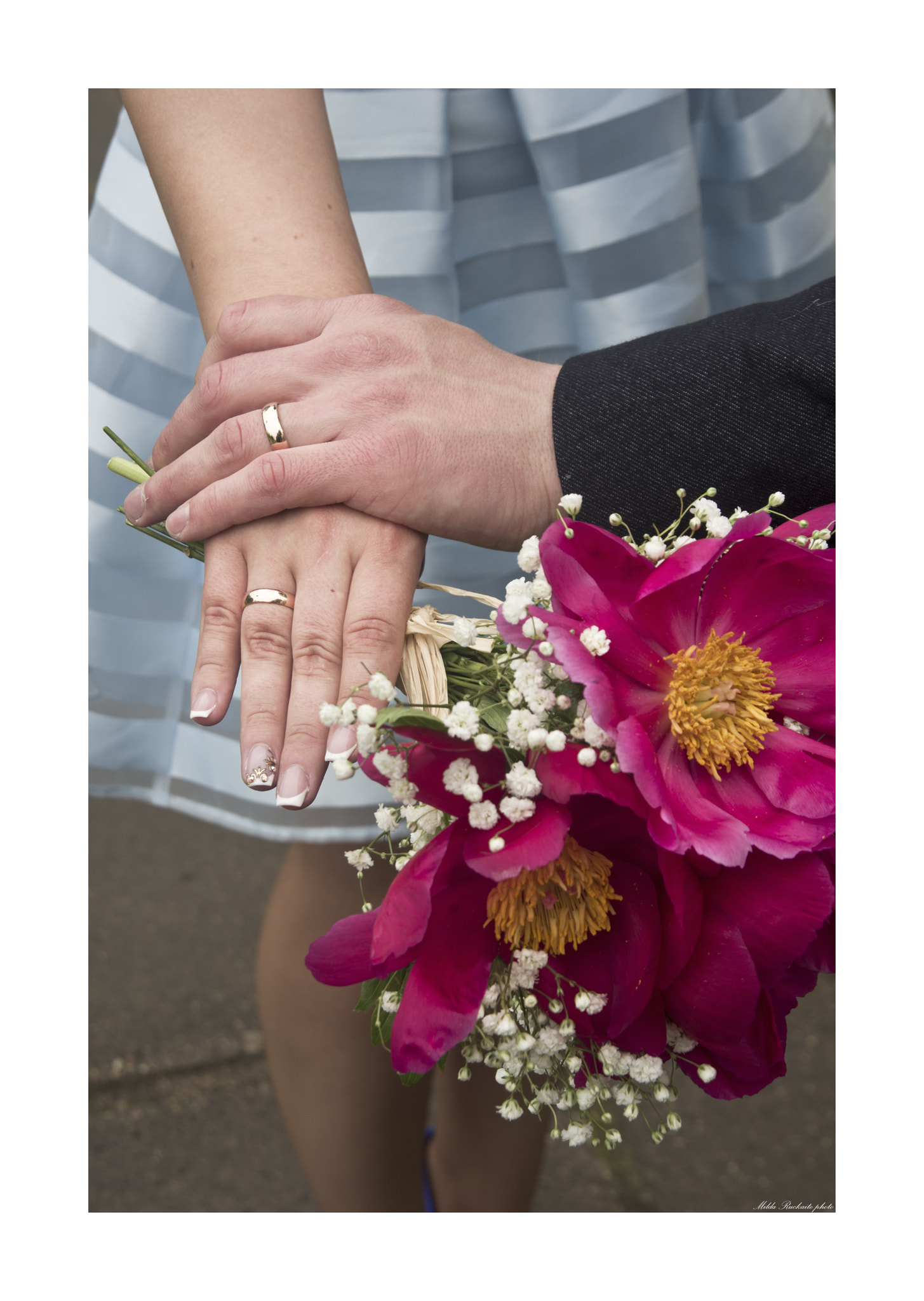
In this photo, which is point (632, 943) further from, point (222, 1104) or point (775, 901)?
point (222, 1104)

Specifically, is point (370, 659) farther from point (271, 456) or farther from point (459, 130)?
point (459, 130)

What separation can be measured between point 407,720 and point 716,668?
0.18 m

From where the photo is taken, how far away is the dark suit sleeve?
65cm

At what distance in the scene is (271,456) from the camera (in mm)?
668

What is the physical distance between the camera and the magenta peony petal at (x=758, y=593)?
1.80 ft

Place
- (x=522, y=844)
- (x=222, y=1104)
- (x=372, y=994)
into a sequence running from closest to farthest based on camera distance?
(x=522, y=844), (x=372, y=994), (x=222, y=1104)

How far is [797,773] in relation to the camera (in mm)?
538

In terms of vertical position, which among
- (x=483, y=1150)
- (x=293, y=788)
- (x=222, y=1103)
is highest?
(x=293, y=788)

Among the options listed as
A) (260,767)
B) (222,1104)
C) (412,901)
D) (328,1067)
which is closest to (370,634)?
(260,767)

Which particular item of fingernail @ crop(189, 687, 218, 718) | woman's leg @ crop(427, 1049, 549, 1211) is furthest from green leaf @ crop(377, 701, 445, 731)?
woman's leg @ crop(427, 1049, 549, 1211)

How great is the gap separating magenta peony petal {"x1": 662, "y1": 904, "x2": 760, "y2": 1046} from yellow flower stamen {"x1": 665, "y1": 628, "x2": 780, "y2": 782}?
8 centimetres

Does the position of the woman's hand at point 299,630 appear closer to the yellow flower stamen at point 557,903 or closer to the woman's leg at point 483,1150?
the yellow flower stamen at point 557,903

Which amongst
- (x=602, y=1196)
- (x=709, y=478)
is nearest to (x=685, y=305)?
(x=709, y=478)
